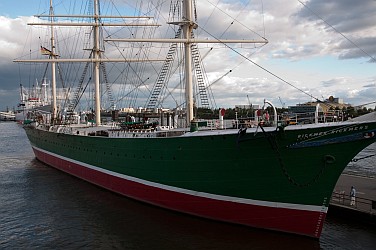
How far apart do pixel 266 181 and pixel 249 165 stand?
844 millimetres

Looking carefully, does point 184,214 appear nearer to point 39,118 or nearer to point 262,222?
point 262,222

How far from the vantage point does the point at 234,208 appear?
44.5 feet

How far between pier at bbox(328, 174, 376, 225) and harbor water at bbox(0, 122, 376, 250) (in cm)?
32

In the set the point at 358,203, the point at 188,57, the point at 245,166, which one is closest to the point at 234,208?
the point at 245,166

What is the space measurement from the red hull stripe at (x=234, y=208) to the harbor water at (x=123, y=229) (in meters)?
0.31

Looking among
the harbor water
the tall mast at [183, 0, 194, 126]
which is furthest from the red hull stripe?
the tall mast at [183, 0, 194, 126]

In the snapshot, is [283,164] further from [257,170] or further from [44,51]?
[44,51]

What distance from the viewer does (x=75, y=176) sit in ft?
82.0

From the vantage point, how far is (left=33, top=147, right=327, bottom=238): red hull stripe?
12.7 m

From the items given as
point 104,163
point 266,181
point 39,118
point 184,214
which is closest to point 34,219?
point 104,163

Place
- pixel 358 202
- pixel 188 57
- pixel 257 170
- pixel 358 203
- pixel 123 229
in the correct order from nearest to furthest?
pixel 257 170 → pixel 123 229 → pixel 358 203 → pixel 358 202 → pixel 188 57

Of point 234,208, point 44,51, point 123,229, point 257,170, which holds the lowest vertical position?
point 123,229

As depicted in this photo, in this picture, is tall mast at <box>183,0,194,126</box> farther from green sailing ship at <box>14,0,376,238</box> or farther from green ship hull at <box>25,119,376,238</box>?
green ship hull at <box>25,119,376,238</box>

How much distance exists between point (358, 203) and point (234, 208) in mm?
5970
